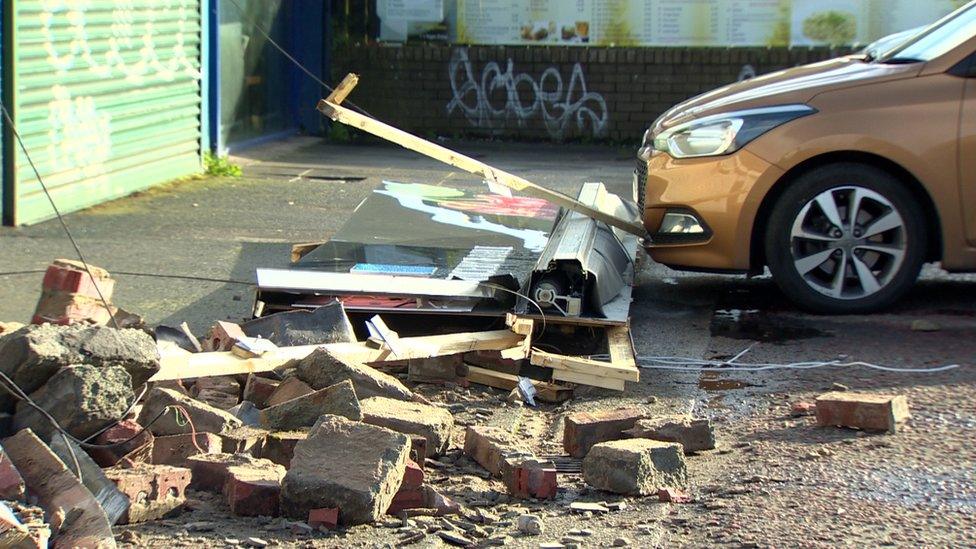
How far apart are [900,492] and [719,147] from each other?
307 cm

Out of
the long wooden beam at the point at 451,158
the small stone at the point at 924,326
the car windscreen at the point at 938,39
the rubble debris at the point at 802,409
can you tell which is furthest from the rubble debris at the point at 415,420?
the car windscreen at the point at 938,39

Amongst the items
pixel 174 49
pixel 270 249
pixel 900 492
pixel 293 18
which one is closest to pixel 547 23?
pixel 293 18

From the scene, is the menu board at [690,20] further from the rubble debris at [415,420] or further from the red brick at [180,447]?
the red brick at [180,447]

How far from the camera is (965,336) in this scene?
6.71m

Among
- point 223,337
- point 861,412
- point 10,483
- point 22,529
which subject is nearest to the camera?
point 22,529

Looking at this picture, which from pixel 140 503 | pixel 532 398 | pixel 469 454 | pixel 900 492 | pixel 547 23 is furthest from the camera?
pixel 547 23

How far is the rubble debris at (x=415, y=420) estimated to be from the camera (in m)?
4.66

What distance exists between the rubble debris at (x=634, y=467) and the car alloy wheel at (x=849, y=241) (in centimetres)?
279

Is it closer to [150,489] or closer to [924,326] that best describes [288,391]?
[150,489]

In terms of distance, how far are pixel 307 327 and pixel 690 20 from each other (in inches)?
472

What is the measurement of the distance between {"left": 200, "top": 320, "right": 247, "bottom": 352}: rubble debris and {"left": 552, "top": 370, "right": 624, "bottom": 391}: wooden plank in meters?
1.46

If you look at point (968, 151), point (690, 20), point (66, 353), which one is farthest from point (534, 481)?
point (690, 20)

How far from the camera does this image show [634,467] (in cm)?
438

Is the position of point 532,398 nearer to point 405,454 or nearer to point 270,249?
point 405,454
